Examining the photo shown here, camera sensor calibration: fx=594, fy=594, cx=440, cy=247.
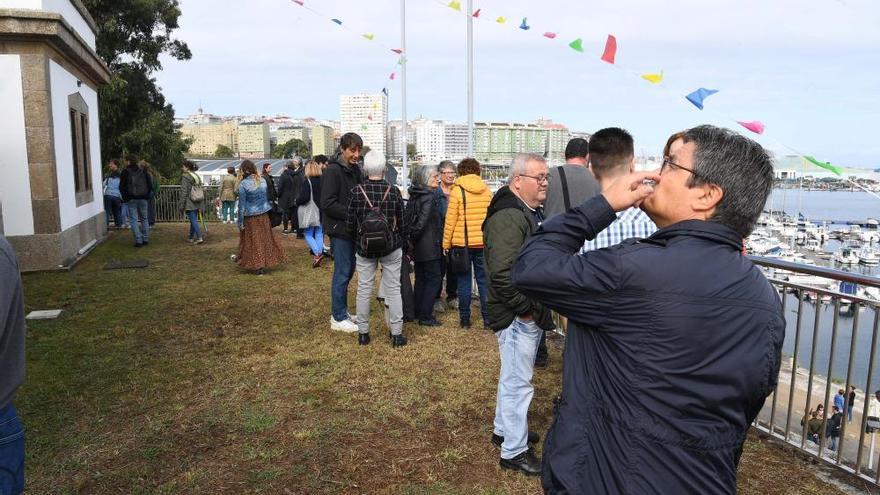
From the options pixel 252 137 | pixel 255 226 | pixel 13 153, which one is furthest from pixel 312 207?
pixel 252 137

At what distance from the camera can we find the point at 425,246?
6.66 m

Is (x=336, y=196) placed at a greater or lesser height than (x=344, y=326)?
greater

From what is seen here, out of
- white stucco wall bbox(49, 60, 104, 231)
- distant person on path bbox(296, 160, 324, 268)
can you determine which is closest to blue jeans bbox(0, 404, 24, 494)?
distant person on path bbox(296, 160, 324, 268)

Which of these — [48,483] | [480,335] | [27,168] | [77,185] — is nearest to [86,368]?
[48,483]

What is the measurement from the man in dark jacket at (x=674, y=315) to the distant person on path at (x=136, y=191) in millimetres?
12120

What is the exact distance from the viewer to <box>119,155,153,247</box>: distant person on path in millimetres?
11875

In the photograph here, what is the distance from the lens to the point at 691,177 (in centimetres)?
149

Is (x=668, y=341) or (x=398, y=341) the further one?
(x=398, y=341)

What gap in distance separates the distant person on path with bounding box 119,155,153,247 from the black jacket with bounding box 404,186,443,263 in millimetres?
7662

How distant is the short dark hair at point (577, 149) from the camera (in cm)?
476

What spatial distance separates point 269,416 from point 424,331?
8.01 feet

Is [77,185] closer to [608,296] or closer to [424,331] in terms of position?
[424,331]

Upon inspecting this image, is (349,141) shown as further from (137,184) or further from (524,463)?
(137,184)

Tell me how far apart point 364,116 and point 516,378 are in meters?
28.1
